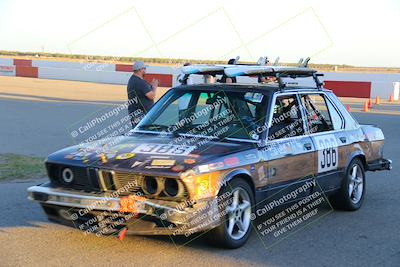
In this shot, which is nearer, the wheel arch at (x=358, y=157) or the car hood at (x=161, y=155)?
the car hood at (x=161, y=155)

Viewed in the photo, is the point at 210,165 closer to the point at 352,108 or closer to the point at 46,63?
the point at 352,108

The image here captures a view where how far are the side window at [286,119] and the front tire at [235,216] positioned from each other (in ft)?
2.86

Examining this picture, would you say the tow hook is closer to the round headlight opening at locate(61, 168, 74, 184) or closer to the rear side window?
the round headlight opening at locate(61, 168, 74, 184)

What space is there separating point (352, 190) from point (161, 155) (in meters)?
3.03

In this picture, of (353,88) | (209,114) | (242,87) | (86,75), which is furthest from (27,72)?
(242,87)

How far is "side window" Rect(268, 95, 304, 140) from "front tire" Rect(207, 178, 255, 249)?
0.87 m

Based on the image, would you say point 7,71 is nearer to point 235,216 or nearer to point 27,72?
point 27,72

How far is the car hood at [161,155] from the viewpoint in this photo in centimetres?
498

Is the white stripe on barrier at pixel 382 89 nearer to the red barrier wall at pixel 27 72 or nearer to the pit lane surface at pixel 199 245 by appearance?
the red barrier wall at pixel 27 72

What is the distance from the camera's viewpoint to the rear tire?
6973 millimetres

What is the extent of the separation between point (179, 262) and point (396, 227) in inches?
106

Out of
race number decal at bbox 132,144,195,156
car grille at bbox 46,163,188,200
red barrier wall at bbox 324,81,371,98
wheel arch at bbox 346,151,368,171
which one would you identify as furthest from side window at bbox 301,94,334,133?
red barrier wall at bbox 324,81,371,98

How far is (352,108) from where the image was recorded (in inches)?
867

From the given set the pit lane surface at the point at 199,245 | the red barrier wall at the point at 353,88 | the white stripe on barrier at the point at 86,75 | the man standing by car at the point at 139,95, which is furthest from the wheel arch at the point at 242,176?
the white stripe on barrier at the point at 86,75
